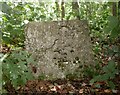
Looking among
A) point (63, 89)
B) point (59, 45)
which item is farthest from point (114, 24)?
point (59, 45)

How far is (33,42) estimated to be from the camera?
3615mm

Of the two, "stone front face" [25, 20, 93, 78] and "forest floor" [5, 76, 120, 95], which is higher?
"stone front face" [25, 20, 93, 78]

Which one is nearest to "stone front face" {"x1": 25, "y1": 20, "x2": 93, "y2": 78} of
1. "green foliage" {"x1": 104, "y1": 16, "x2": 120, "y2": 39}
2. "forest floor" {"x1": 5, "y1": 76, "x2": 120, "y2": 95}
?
"forest floor" {"x1": 5, "y1": 76, "x2": 120, "y2": 95}

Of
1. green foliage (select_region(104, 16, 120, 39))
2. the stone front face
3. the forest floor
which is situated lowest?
the forest floor

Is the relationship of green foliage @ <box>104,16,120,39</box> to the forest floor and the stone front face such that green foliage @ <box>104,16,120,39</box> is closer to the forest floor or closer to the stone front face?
the forest floor

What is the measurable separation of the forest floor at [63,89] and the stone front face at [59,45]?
0.30 m

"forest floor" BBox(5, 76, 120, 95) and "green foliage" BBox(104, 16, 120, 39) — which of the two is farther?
"forest floor" BBox(5, 76, 120, 95)

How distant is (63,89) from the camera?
2914 mm

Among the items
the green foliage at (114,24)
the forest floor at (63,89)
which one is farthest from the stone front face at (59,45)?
the green foliage at (114,24)

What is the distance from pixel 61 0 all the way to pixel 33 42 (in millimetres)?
5161

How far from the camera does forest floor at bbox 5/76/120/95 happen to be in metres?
2.80

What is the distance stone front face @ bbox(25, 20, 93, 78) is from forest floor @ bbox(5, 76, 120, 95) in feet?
1.00

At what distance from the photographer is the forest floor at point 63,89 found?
2.80 m

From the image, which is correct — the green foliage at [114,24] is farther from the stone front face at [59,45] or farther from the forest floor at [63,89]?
the stone front face at [59,45]
